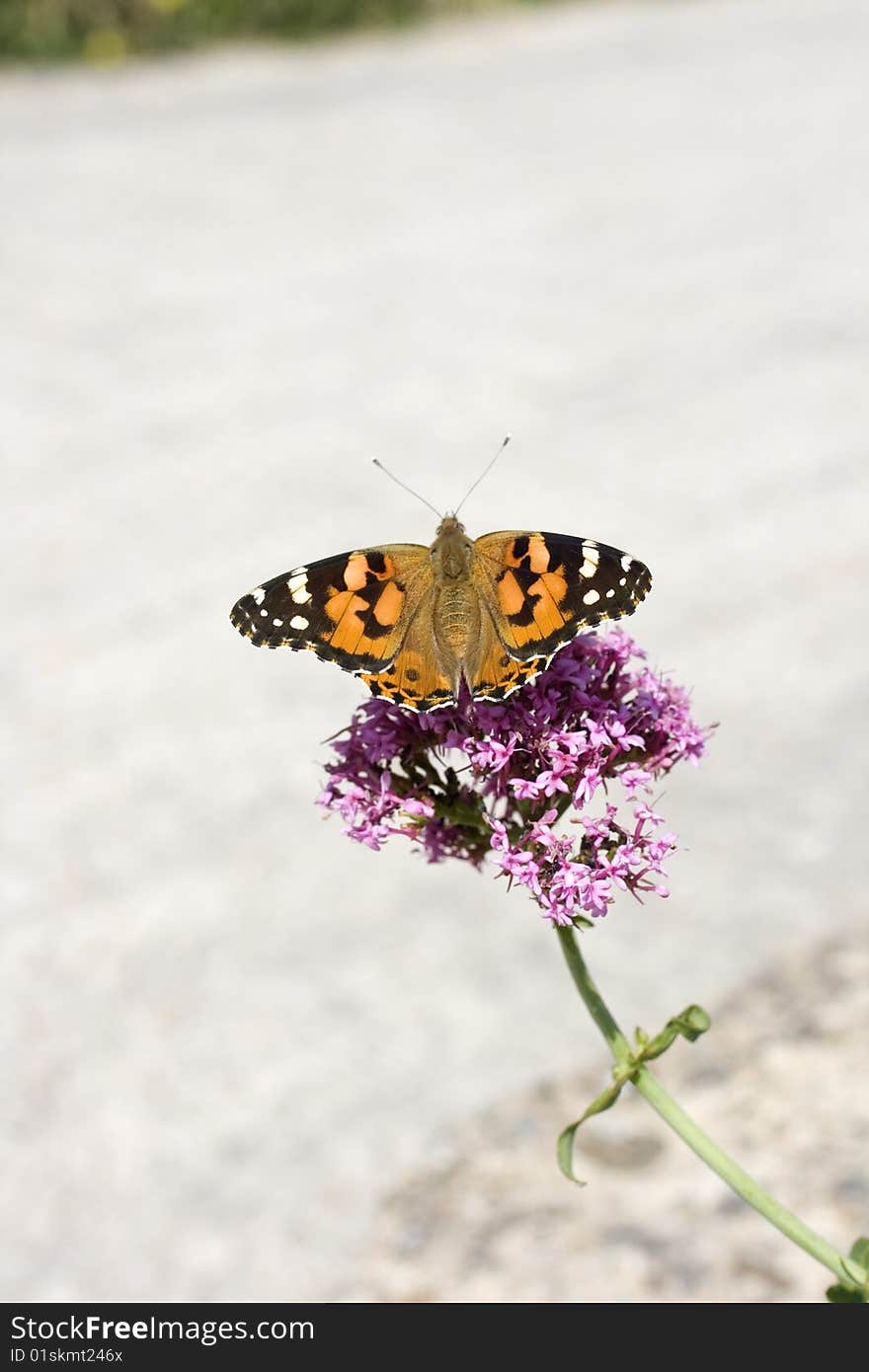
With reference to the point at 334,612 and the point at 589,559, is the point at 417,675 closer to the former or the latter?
the point at 334,612

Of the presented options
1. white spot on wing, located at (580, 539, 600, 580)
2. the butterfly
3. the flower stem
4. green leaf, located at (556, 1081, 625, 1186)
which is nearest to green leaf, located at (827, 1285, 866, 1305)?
the flower stem

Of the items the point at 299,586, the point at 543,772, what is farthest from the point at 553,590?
the point at 299,586

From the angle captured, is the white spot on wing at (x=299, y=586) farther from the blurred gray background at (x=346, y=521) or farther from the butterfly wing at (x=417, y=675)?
the blurred gray background at (x=346, y=521)

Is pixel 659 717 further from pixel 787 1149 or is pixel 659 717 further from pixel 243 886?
pixel 243 886

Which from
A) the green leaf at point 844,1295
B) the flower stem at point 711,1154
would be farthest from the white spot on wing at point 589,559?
the green leaf at point 844,1295

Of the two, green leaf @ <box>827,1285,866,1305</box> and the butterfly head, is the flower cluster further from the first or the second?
green leaf @ <box>827,1285,866,1305</box>

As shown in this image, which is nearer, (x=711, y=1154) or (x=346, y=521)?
(x=711, y=1154)
